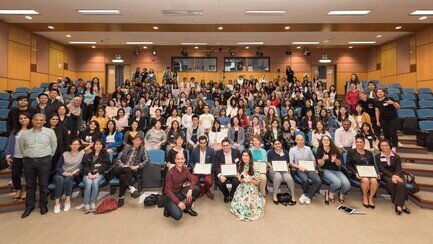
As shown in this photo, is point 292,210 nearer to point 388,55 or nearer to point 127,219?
point 127,219

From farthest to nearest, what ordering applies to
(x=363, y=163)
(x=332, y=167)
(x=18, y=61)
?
(x=18, y=61) < (x=332, y=167) < (x=363, y=163)

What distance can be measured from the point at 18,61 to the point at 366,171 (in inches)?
565

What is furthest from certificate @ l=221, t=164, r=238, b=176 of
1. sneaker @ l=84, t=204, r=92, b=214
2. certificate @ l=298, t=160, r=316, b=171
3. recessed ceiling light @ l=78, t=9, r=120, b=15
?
recessed ceiling light @ l=78, t=9, r=120, b=15

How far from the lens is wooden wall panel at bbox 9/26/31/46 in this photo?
11.3 meters

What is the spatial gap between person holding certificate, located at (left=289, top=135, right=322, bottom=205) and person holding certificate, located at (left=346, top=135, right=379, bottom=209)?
27.0 inches

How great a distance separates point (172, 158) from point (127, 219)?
4.70 ft

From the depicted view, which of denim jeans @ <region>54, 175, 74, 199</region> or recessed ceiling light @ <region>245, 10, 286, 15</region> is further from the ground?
recessed ceiling light @ <region>245, 10, 286, 15</region>

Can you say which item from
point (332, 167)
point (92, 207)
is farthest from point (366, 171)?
point (92, 207)

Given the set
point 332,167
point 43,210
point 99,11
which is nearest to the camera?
point 43,210

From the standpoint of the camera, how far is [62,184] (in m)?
4.49

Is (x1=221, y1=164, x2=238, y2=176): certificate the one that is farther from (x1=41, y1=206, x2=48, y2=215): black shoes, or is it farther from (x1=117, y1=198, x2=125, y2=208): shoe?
(x1=41, y1=206, x2=48, y2=215): black shoes

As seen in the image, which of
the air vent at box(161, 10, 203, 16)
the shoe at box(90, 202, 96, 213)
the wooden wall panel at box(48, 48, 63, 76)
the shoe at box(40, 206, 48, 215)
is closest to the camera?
the shoe at box(40, 206, 48, 215)

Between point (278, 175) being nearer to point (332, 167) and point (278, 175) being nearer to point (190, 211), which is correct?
point (332, 167)

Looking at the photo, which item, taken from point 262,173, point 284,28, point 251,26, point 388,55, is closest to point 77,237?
point 262,173
